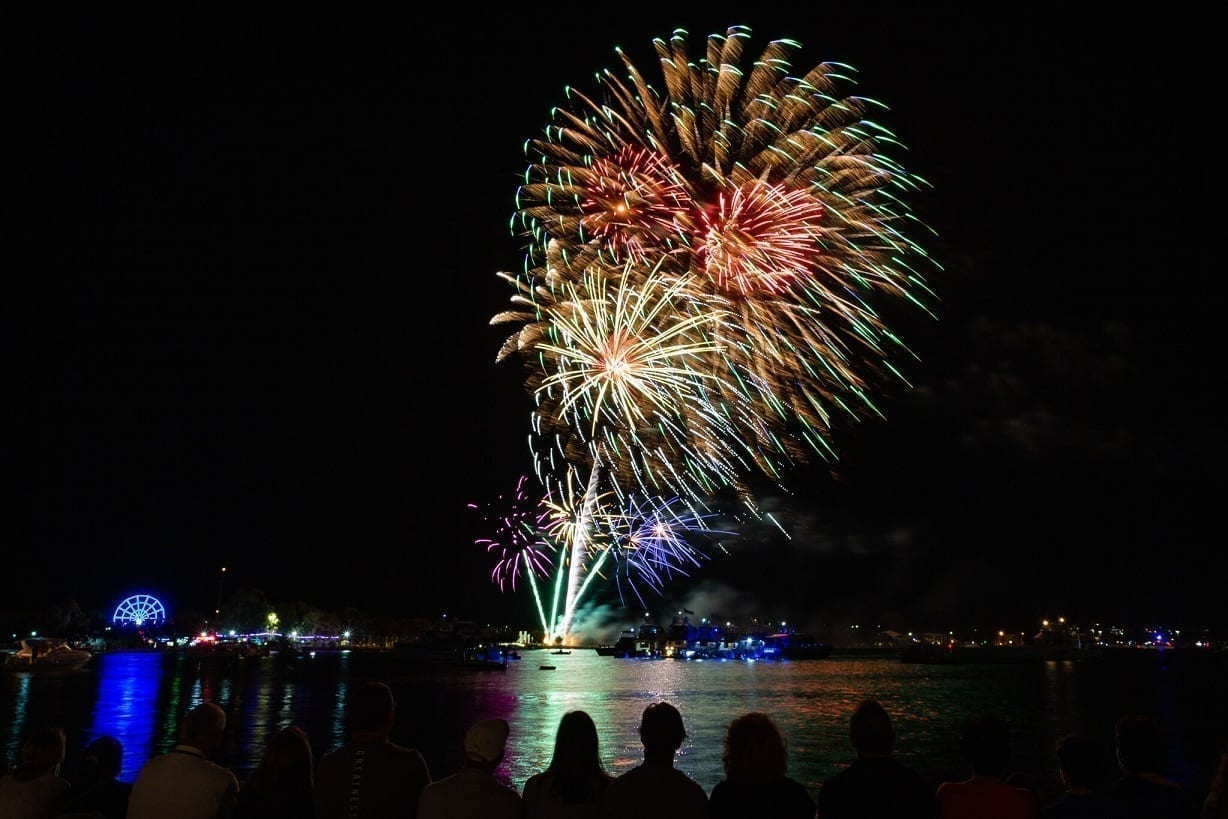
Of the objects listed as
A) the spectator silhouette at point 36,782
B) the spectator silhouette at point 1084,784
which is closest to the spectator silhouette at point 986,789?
the spectator silhouette at point 1084,784

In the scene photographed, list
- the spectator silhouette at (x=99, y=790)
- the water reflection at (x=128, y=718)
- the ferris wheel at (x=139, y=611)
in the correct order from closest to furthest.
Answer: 1. the spectator silhouette at (x=99, y=790)
2. the water reflection at (x=128, y=718)
3. the ferris wheel at (x=139, y=611)

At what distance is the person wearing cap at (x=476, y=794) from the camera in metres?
4.67

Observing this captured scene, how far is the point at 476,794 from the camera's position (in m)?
4.70

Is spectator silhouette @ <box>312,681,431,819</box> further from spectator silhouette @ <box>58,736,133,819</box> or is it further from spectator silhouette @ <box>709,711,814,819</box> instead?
spectator silhouette @ <box>709,711,814,819</box>

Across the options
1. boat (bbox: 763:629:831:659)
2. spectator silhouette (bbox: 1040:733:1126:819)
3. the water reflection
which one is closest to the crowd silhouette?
spectator silhouette (bbox: 1040:733:1126:819)

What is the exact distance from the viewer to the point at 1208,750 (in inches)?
1059

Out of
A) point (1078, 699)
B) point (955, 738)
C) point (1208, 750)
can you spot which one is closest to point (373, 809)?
point (955, 738)

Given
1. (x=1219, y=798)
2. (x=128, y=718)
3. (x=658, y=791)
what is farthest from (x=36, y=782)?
(x=128, y=718)

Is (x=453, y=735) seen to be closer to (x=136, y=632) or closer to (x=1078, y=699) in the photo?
(x=1078, y=699)

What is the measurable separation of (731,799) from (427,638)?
6744 inches

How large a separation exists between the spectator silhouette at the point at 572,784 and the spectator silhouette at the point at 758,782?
0.62 metres

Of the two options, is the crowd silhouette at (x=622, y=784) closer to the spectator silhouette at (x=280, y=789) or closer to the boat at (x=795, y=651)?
the spectator silhouette at (x=280, y=789)

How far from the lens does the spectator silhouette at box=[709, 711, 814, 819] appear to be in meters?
4.58

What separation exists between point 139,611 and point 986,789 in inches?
7773
